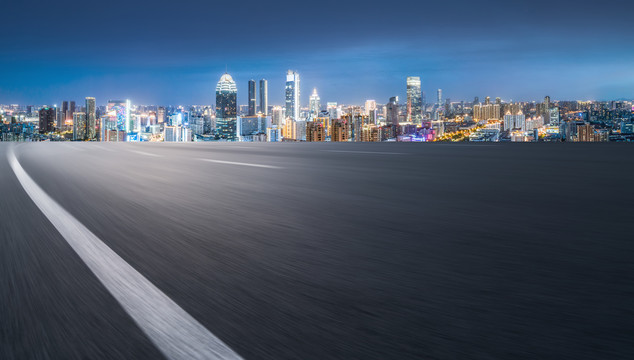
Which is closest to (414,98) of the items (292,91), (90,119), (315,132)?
(292,91)

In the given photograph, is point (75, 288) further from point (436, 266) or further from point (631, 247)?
point (631, 247)

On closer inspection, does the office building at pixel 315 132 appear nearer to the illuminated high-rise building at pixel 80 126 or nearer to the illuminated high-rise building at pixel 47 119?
the illuminated high-rise building at pixel 80 126

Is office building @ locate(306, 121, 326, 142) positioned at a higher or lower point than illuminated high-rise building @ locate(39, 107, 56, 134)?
lower

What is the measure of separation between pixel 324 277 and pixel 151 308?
2.16ft

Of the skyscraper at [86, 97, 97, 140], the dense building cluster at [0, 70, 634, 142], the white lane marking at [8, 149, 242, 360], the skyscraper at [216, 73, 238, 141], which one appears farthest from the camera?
the skyscraper at [216, 73, 238, 141]

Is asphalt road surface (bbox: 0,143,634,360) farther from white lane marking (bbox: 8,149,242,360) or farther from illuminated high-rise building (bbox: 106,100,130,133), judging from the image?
illuminated high-rise building (bbox: 106,100,130,133)

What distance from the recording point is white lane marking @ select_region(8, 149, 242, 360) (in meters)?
1.29

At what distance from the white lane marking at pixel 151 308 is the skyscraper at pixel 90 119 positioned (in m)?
88.7

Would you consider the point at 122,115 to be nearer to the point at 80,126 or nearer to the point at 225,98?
the point at 80,126

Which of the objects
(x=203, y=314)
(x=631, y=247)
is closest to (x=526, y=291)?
(x=631, y=247)

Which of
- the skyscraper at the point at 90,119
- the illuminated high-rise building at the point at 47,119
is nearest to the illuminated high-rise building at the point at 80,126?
the skyscraper at the point at 90,119

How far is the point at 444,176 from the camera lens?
5.61 metres

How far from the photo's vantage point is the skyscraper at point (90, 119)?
8681 cm

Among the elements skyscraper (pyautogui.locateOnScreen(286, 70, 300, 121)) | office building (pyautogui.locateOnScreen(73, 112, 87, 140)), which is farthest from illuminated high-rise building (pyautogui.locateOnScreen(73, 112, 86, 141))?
skyscraper (pyautogui.locateOnScreen(286, 70, 300, 121))
